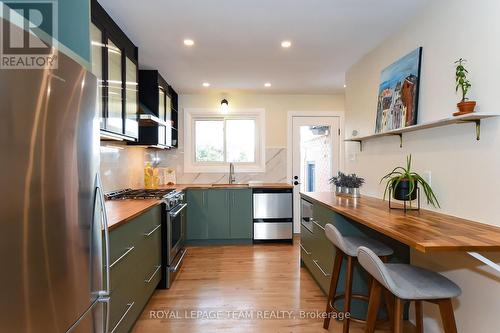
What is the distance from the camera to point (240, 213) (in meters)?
4.26

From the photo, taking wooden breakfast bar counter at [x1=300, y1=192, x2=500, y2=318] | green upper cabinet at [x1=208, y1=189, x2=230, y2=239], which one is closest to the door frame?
green upper cabinet at [x1=208, y1=189, x2=230, y2=239]

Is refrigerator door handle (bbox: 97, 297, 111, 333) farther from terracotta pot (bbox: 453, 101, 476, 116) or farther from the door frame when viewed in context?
the door frame

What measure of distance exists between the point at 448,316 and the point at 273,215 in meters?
3.07

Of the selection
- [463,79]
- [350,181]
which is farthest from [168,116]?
[463,79]

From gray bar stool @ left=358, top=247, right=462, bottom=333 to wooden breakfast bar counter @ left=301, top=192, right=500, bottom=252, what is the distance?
0.17 meters

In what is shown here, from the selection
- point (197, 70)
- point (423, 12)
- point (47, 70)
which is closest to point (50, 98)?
point (47, 70)

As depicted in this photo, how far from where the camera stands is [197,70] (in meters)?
3.51

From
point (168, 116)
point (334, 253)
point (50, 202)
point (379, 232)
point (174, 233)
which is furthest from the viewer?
point (168, 116)

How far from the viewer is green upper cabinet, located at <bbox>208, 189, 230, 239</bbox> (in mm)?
4219

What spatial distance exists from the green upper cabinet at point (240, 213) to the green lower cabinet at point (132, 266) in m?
1.71

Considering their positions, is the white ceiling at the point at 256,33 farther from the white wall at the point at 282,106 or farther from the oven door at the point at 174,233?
the oven door at the point at 174,233

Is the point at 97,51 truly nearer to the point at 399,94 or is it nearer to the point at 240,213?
the point at 399,94

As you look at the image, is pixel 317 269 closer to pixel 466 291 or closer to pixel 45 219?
pixel 466 291

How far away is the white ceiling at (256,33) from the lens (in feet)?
6.80
